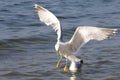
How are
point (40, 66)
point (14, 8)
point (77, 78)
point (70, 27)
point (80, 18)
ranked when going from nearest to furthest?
point (77, 78) → point (40, 66) → point (70, 27) → point (80, 18) → point (14, 8)

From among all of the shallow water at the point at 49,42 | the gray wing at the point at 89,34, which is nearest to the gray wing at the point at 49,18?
the gray wing at the point at 89,34

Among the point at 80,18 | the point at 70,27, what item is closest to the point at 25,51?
the point at 70,27

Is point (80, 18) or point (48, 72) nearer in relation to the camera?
point (48, 72)

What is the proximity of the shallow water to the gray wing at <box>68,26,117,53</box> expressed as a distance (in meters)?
0.67

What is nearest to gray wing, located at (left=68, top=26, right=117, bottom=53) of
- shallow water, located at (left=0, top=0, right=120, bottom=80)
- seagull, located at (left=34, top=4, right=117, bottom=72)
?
seagull, located at (left=34, top=4, right=117, bottom=72)

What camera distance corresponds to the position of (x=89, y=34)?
24.0 feet

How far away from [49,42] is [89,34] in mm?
3001

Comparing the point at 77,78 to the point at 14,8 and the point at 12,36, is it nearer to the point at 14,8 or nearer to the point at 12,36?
the point at 12,36

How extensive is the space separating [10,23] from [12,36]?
1401 mm

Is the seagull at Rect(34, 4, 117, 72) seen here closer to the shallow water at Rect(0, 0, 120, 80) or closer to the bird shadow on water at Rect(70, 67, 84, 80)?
the bird shadow on water at Rect(70, 67, 84, 80)

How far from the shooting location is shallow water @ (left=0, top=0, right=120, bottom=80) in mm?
8031

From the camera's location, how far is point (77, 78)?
7824mm

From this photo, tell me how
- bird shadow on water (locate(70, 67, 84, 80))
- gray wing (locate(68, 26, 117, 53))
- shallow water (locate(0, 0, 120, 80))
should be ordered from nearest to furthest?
gray wing (locate(68, 26, 117, 53))
bird shadow on water (locate(70, 67, 84, 80))
shallow water (locate(0, 0, 120, 80))

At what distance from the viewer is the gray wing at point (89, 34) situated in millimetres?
7160
